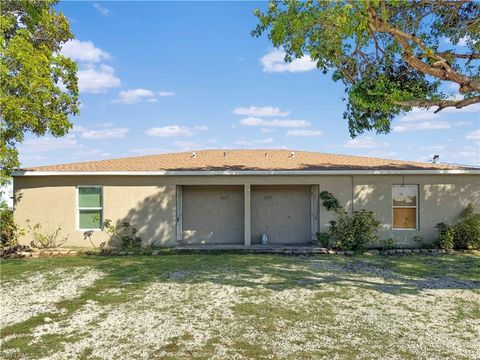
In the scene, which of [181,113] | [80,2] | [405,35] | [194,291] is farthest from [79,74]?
[405,35]

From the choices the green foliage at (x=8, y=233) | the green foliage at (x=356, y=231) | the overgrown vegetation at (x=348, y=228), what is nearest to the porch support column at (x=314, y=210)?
the overgrown vegetation at (x=348, y=228)

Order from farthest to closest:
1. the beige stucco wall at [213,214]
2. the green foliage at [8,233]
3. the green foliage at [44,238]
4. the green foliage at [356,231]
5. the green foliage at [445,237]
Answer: the beige stucco wall at [213,214]
the green foliage at [8,233]
the green foliage at [44,238]
the green foliage at [445,237]
the green foliage at [356,231]

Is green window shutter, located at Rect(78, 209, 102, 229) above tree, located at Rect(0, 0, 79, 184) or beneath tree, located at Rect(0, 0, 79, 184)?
beneath

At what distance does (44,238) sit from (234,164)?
7403 millimetres

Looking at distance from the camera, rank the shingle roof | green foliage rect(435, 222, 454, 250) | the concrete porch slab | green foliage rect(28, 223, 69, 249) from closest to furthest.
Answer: the concrete porch slab < green foliage rect(435, 222, 454, 250) < green foliage rect(28, 223, 69, 249) < the shingle roof

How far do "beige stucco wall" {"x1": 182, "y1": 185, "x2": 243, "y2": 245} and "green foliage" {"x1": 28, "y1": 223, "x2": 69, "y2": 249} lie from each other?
454cm

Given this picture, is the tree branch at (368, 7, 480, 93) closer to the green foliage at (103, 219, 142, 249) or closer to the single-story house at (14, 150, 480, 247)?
the single-story house at (14, 150, 480, 247)

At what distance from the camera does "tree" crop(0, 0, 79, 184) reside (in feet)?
39.1

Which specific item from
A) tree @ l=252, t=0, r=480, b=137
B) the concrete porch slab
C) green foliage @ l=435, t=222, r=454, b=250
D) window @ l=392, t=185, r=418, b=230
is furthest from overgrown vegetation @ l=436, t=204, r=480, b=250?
tree @ l=252, t=0, r=480, b=137

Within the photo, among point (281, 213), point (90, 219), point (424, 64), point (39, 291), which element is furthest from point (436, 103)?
point (90, 219)

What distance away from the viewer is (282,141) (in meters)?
22.6

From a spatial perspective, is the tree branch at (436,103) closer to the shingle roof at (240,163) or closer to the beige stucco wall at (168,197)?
the shingle roof at (240,163)

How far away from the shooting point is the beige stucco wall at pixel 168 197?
45.3 feet

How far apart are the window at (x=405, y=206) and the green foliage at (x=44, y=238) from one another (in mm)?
12138
